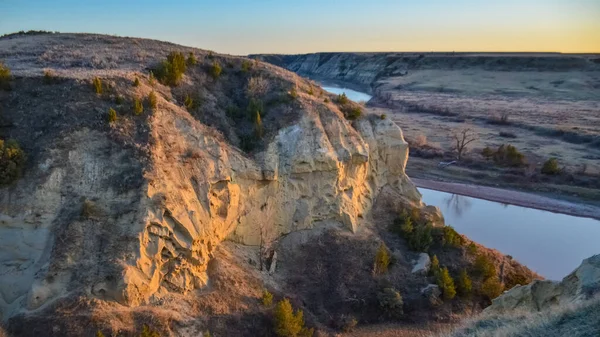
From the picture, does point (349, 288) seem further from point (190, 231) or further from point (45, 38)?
point (45, 38)

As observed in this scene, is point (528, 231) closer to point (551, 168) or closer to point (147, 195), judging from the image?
point (551, 168)

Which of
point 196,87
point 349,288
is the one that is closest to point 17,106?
point 196,87

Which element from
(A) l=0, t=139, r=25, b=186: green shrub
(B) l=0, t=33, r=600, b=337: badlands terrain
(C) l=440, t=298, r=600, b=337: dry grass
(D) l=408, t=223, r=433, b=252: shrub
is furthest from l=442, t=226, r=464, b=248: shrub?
(A) l=0, t=139, r=25, b=186: green shrub

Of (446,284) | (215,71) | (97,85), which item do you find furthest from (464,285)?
(97,85)

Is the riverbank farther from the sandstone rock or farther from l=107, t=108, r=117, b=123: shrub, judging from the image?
l=107, t=108, r=117, b=123: shrub

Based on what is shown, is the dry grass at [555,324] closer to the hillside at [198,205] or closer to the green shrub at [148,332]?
the hillside at [198,205]
